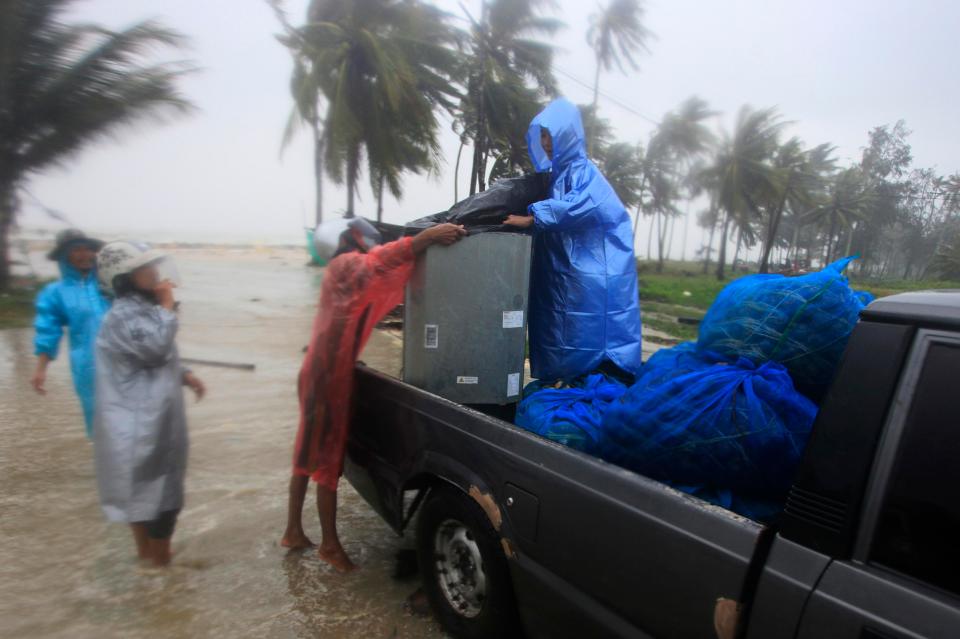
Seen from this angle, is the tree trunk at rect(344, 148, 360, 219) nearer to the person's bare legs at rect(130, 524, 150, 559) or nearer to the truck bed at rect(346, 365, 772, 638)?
the person's bare legs at rect(130, 524, 150, 559)

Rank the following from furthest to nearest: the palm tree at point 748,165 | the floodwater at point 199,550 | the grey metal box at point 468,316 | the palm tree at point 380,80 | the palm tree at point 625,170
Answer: the palm tree at point 625,170, the palm tree at point 748,165, the palm tree at point 380,80, the grey metal box at point 468,316, the floodwater at point 199,550

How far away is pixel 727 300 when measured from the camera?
2.08 meters

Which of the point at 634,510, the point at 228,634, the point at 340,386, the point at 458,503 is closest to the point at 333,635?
the point at 228,634

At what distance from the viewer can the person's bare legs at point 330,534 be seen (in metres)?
2.78

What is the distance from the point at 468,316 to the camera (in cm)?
267

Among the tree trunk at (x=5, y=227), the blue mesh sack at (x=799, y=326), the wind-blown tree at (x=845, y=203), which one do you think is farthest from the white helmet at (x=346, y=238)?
the wind-blown tree at (x=845, y=203)

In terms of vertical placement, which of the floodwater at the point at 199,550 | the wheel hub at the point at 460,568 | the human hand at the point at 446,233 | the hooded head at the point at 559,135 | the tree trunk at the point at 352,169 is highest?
the tree trunk at the point at 352,169

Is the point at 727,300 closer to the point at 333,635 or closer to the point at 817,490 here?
the point at 817,490

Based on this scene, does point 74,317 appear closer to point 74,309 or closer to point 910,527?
point 74,309

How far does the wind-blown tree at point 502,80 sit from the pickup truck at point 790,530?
8155 mm

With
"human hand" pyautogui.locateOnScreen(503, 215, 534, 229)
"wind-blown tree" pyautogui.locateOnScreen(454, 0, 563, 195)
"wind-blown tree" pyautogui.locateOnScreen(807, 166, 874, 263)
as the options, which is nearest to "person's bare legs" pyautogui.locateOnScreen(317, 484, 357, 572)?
"human hand" pyautogui.locateOnScreen(503, 215, 534, 229)

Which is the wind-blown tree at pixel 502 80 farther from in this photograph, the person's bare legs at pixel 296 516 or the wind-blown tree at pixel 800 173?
the wind-blown tree at pixel 800 173

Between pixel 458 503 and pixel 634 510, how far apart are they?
0.83 metres

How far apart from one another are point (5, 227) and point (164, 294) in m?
11.7
